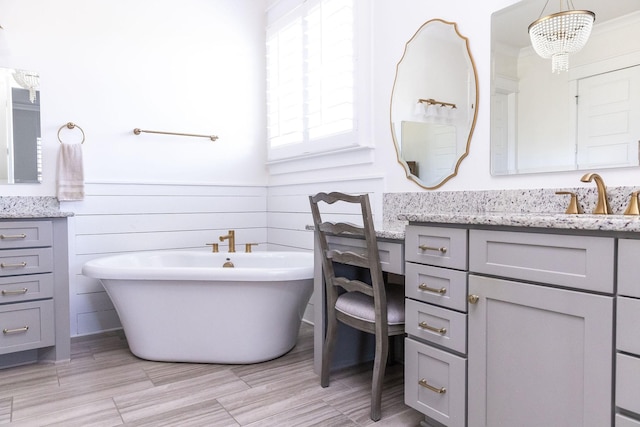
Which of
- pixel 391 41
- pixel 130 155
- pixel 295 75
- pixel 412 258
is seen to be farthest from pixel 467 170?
pixel 130 155

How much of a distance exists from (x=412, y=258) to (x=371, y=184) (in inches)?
43.9

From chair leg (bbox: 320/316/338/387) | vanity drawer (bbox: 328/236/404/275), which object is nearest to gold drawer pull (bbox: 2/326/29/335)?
chair leg (bbox: 320/316/338/387)

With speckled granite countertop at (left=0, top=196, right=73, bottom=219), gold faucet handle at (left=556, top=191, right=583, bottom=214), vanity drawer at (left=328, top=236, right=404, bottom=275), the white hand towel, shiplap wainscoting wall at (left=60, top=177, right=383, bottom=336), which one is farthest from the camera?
shiplap wainscoting wall at (left=60, top=177, right=383, bottom=336)

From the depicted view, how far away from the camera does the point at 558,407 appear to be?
129 centimetres

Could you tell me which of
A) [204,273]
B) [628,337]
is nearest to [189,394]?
[204,273]

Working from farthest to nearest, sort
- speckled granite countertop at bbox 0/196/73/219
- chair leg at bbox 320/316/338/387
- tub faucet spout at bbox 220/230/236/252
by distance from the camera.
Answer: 1. tub faucet spout at bbox 220/230/236/252
2. speckled granite countertop at bbox 0/196/73/219
3. chair leg at bbox 320/316/338/387

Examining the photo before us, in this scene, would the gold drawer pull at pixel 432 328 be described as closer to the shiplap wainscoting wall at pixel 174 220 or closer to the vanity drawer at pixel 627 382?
the vanity drawer at pixel 627 382

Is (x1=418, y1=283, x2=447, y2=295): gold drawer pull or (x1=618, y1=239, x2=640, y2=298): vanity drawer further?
(x1=418, y1=283, x2=447, y2=295): gold drawer pull

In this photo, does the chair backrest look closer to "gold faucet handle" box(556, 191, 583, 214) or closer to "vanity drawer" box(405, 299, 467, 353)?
"vanity drawer" box(405, 299, 467, 353)

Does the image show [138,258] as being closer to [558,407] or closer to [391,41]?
[391,41]

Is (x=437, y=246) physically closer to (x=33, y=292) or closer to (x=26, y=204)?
(x=33, y=292)

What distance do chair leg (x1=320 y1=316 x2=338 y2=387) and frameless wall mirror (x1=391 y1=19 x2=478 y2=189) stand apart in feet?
2.94

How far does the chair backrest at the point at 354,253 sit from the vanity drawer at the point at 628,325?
90 centimetres

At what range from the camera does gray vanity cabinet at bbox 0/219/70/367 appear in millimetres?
2453
